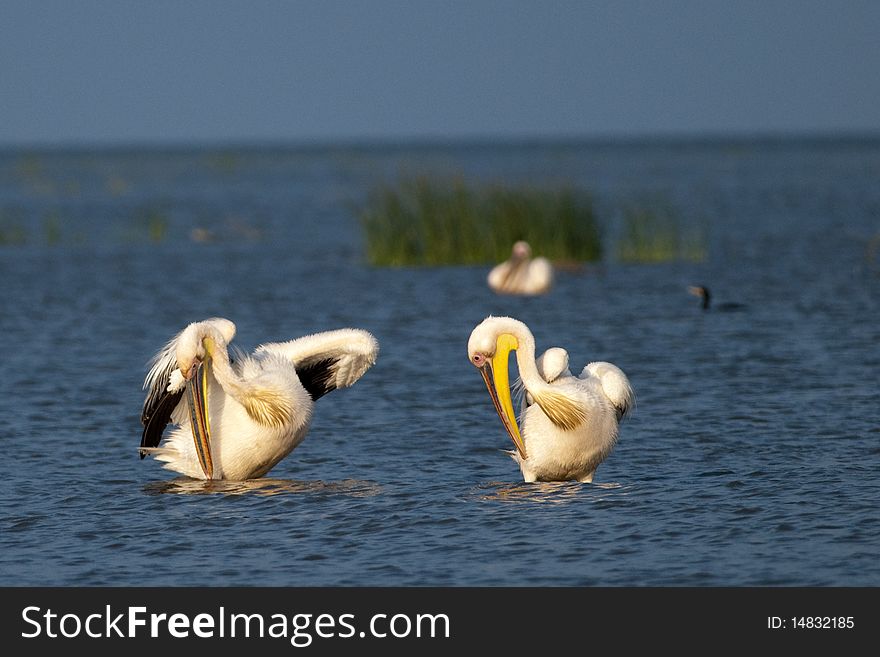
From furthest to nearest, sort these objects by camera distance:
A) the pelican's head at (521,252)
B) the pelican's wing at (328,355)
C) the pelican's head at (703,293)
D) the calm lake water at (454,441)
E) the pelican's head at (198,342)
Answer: the pelican's head at (521,252) → the pelican's head at (703,293) → the pelican's wing at (328,355) → the pelican's head at (198,342) → the calm lake water at (454,441)

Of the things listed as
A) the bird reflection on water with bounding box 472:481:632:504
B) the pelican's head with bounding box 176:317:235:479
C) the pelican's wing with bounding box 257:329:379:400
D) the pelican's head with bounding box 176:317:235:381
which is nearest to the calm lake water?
the bird reflection on water with bounding box 472:481:632:504

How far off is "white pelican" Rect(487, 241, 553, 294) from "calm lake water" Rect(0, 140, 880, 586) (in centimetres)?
28

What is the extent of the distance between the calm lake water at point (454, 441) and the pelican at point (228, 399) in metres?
0.20

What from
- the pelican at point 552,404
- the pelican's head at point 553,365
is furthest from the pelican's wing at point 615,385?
the pelican's head at point 553,365

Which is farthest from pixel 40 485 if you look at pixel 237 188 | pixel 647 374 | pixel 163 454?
pixel 237 188

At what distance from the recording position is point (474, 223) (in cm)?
2200

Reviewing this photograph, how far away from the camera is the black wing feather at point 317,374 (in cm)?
944

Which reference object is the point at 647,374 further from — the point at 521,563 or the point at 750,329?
the point at 521,563

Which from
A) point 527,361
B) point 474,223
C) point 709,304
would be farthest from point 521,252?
point 527,361

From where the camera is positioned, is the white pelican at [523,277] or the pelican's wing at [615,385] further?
the white pelican at [523,277]

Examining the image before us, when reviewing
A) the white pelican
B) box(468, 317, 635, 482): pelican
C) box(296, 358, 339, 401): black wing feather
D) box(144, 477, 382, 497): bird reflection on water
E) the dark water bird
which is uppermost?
the white pelican

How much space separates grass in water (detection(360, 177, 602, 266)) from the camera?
21375 mm

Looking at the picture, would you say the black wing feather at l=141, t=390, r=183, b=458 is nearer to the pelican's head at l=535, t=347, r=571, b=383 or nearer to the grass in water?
the pelican's head at l=535, t=347, r=571, b=383

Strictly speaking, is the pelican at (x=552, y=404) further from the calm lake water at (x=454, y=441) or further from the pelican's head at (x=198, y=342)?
the pelican's head at (x=198, y=342)
